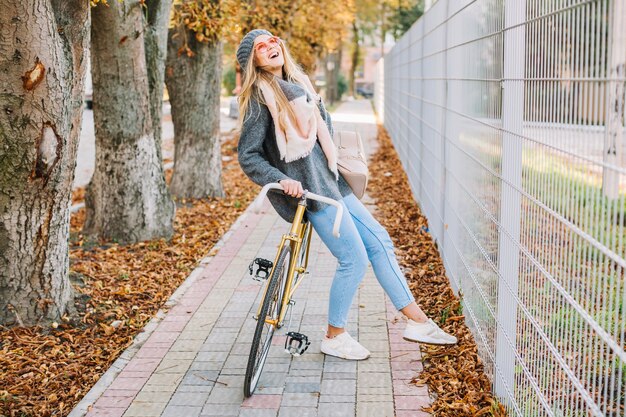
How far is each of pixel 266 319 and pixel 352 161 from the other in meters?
1.10

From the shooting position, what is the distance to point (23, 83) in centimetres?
537

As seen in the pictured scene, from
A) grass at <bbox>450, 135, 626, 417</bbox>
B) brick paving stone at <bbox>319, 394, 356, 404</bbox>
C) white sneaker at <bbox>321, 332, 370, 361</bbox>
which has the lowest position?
brick paving stone at <bbox>319, 394, 356, 404</bbox>

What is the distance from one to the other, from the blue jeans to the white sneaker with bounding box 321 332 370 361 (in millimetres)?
114

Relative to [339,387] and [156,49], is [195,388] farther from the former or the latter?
[156,49]

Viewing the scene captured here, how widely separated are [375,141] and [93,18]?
15.2 meters

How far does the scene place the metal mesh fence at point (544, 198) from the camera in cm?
255

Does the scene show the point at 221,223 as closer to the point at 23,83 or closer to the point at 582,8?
the point at 23,83

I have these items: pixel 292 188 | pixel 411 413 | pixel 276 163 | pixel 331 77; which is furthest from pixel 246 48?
pixel 331 77

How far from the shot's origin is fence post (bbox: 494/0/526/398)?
3898 mm

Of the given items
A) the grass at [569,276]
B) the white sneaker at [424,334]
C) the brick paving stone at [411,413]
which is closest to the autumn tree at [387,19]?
the white sneaker at [424,334]

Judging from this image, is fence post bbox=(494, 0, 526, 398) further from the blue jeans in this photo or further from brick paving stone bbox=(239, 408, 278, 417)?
brick paving stone bbox=(239, 408, 278, 417)

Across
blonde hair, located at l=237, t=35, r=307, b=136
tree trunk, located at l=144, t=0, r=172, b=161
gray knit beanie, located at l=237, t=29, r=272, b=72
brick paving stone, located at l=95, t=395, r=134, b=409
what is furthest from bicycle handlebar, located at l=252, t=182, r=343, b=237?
tree trunk, located at l=144, t=0, r=172, b=161

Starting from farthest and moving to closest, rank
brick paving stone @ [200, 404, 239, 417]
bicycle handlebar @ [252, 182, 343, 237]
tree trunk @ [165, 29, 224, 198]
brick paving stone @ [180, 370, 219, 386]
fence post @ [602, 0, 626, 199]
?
tree trunk @ [165, 29, 224, 198], brick paving stone @ [180, 370, 219, 386], brick paving stone @ [200, 404, 239, 417], bicycle handlebar @ [252, 182, 343, 237], fence post @ [602, 0, 626, 199]

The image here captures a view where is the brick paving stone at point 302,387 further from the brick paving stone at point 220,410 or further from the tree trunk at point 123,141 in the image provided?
the tree trunk at point 123,141
